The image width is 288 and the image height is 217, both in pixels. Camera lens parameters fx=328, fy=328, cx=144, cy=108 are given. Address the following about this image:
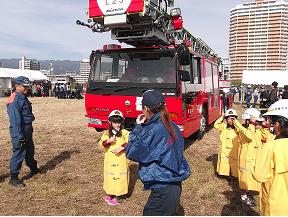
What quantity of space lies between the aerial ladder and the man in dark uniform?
A: 2496mm

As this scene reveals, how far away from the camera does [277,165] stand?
95.4 inches

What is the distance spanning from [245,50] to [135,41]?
8083 centimetres

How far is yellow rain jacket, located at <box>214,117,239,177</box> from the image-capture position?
5895mm

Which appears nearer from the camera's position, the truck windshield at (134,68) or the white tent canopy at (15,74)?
the truck windshield at (134,68)

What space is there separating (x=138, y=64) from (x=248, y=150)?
3.66 m

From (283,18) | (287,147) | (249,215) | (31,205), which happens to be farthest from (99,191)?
(283,18)

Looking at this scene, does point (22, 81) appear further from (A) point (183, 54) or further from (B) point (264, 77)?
(B) point (264, 77)

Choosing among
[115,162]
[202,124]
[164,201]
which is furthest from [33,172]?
[202,124]

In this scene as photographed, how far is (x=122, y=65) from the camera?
7.84 meters

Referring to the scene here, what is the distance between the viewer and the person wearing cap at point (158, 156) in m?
2.83

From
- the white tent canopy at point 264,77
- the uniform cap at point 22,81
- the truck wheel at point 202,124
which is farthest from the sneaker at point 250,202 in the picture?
the white tent canopy at point 264,77

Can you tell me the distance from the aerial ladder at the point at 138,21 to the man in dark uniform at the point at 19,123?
2.50 metres

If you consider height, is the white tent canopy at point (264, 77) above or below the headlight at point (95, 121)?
above

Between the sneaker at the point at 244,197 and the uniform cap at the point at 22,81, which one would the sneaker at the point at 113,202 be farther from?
the uniform cap at the point at 22,81
